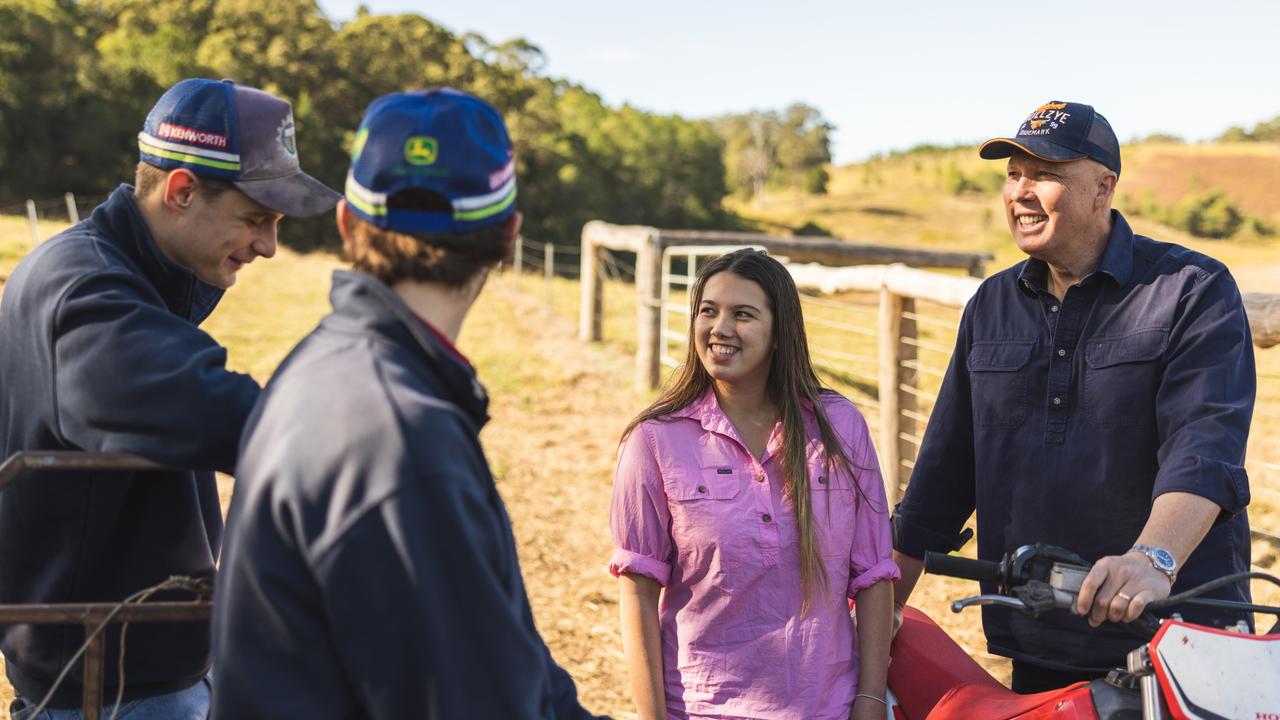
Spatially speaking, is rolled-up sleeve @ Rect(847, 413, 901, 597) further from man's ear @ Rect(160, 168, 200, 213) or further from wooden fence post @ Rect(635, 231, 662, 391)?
wooden fence post @ Rect(635, 231, 662, 391)

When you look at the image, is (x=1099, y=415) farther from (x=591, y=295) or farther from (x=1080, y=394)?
(x=591, y=295)

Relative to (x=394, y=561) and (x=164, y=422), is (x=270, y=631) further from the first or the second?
(x=164, y=422)

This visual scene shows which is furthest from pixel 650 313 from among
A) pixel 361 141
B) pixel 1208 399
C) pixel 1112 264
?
pixel 361 141

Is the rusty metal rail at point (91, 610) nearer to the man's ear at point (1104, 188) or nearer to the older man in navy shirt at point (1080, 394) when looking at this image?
the older man in navy shirt at point (1080, 394)

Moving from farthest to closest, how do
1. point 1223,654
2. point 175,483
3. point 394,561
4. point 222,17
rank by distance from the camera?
point 222,17 → point 175,483 → point 1223,654 → point 394,561

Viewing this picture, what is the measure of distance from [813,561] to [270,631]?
138cm

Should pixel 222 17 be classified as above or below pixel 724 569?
above

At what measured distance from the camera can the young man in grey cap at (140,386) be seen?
1472 millimetres

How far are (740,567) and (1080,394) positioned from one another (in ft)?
2.60

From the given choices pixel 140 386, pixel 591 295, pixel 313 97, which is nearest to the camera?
pixel 140 386

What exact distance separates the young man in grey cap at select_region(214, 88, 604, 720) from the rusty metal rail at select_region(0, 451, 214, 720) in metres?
0.39

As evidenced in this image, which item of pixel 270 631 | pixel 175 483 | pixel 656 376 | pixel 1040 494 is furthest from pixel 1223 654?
pixel 656 376

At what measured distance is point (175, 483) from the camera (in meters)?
1.67

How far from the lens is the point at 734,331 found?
2.45 m
